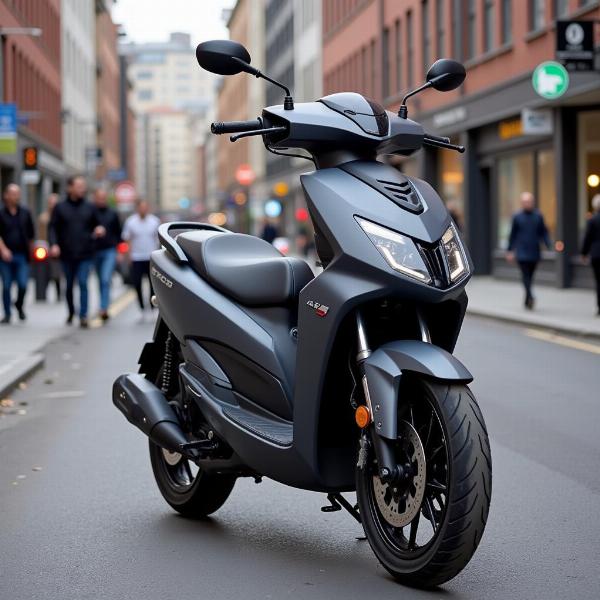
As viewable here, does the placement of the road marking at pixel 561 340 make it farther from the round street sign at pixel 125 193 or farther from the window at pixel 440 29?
the round street sign at pixel 125 193

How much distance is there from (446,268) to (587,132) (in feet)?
75.5

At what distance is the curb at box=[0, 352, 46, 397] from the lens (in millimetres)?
10302

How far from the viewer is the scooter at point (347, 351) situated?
4234 millimetres

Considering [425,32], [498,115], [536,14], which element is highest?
[425,32]

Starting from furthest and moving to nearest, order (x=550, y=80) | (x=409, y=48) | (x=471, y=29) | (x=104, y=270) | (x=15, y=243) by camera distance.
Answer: (x=409, y=48)
(x=471, y=29)
(x=550, y=80)
(x=104, y=270)
(x=15, y=243)

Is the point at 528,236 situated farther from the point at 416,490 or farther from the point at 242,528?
the point at 416,490

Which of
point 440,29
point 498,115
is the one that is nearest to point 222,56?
point 498,115

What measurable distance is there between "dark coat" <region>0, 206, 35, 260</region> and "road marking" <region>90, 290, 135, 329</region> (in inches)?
A: 54.2

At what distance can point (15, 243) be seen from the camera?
58.6ft

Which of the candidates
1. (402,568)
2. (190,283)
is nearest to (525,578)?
(402,568)

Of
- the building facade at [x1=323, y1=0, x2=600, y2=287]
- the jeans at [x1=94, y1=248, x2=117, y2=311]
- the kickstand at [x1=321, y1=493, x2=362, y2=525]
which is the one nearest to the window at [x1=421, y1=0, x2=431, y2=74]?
the building facade at [x1=323, y1=0, x2=600, y2=287]

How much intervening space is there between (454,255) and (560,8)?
77.6ft

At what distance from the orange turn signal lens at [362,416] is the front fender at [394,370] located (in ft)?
0.25

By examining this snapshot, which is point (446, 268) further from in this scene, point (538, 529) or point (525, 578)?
point (538, 529)
